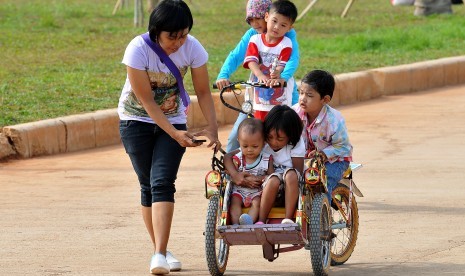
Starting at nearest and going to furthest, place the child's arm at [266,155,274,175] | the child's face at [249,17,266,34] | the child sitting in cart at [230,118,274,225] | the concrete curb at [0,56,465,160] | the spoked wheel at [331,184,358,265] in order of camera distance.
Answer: the child sitting in cart at [230,118,274,225] → the child's arm at [266,155,274,175] → the spoked wheel at [331,184,358,265] → the child's face at [249,17,266,34] → the concrete curb at [0,56,465,160]

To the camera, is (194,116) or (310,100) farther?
(194,116)

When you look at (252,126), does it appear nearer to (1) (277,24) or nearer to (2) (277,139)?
(2) (277,139)

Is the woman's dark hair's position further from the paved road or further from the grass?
the grass

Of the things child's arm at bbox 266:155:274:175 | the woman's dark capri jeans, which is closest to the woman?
the woman's dark capri jeans

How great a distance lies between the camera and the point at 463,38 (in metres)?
19.8

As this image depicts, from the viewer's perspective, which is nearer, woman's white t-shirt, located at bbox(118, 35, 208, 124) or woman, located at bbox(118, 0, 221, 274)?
Result: woman, located at bbox(118, 0, 221, 274)

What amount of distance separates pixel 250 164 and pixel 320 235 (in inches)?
21.6

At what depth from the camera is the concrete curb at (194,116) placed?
1081cm

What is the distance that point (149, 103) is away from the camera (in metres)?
6.55

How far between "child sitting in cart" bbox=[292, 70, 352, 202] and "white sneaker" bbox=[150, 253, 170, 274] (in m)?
0.98

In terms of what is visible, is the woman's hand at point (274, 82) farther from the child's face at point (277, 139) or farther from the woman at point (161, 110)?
the child's face at point (277, 139)

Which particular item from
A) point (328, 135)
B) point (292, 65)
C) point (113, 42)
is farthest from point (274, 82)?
point (113, 42)

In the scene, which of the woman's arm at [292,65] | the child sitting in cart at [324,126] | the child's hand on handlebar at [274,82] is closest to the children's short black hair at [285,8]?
the woman's arm at [292,65]

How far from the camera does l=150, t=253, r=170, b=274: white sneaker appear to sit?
6566 mm
